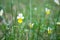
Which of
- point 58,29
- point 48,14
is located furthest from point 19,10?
point 58,29

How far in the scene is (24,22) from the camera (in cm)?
172

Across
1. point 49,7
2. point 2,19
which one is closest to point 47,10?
point 49,7

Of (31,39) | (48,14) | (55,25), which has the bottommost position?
(31,39)

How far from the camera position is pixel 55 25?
1766mm

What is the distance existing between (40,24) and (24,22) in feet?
0.53

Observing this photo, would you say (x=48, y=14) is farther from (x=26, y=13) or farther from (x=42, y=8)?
(x=26, y=13)

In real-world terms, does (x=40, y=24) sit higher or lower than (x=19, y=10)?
lower

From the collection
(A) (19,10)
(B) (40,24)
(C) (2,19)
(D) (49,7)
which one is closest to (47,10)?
(D) (49,7)

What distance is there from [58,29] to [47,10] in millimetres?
223

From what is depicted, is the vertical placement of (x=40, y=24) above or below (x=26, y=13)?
below

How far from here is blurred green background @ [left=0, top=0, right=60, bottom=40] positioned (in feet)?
5.58

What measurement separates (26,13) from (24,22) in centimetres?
9

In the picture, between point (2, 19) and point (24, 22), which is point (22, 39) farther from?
point (2, 19)

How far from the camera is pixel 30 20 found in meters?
1.73
